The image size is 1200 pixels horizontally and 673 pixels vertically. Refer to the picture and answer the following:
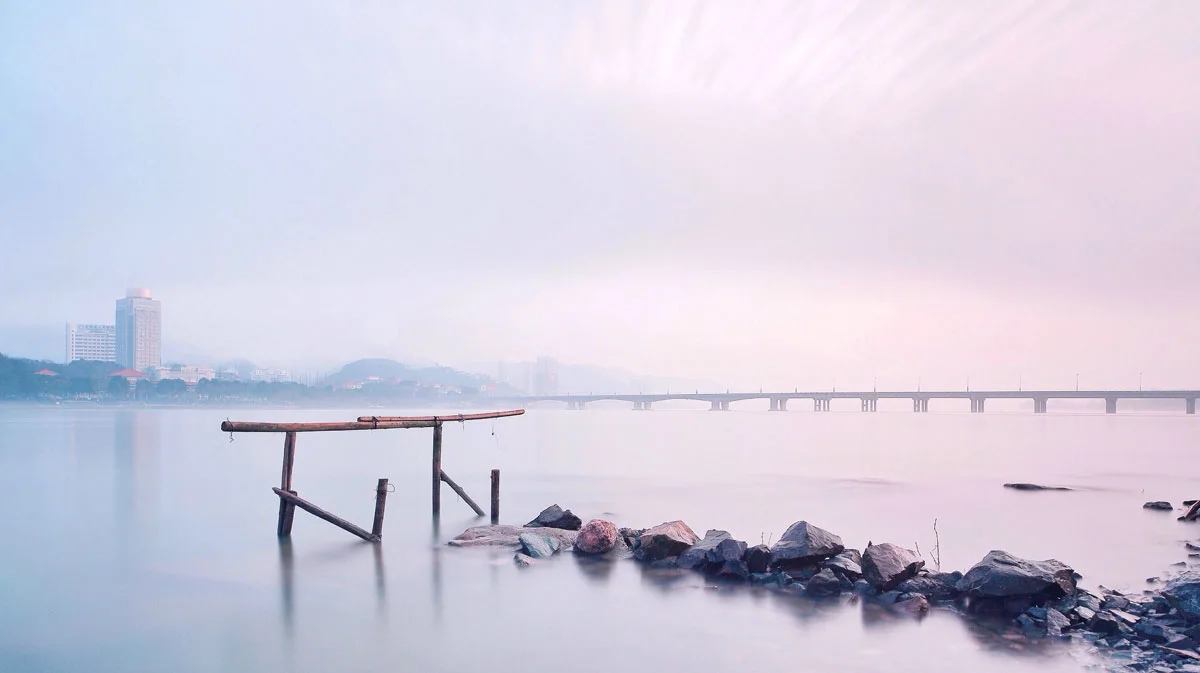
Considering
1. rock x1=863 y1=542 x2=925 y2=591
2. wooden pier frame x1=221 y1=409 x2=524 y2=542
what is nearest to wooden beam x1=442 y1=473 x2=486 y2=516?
wooden pier frame x1=221 y1=409 x2=524 y2=542

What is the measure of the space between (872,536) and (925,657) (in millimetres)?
10242

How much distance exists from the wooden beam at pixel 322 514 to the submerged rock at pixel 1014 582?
12.3 m

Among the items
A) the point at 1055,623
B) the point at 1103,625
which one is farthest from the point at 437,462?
the point at 1103,625

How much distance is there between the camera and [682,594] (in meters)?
13.3

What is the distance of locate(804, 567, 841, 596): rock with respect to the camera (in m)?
13.1

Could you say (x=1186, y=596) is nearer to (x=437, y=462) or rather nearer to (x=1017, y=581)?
(x=1017, y=581)

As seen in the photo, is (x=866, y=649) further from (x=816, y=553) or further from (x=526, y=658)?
(x=526, y=658)

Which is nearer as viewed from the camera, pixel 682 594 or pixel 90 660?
pixel 90 660

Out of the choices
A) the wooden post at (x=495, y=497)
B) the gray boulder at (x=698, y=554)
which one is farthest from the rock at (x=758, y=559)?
the wooden post at (x=495, y=497)

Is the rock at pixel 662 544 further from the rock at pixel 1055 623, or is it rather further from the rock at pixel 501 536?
the rock at pixel 1055 623

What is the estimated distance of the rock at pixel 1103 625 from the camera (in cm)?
1067

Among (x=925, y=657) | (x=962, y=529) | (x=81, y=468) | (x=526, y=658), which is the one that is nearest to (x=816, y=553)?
(x=925, y=657)

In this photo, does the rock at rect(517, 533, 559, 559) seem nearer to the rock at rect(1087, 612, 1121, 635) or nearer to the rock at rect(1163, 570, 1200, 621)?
the rock at rect(1087, 612, 1121, 635)

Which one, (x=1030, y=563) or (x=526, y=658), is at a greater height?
(x=1030, y=563)
